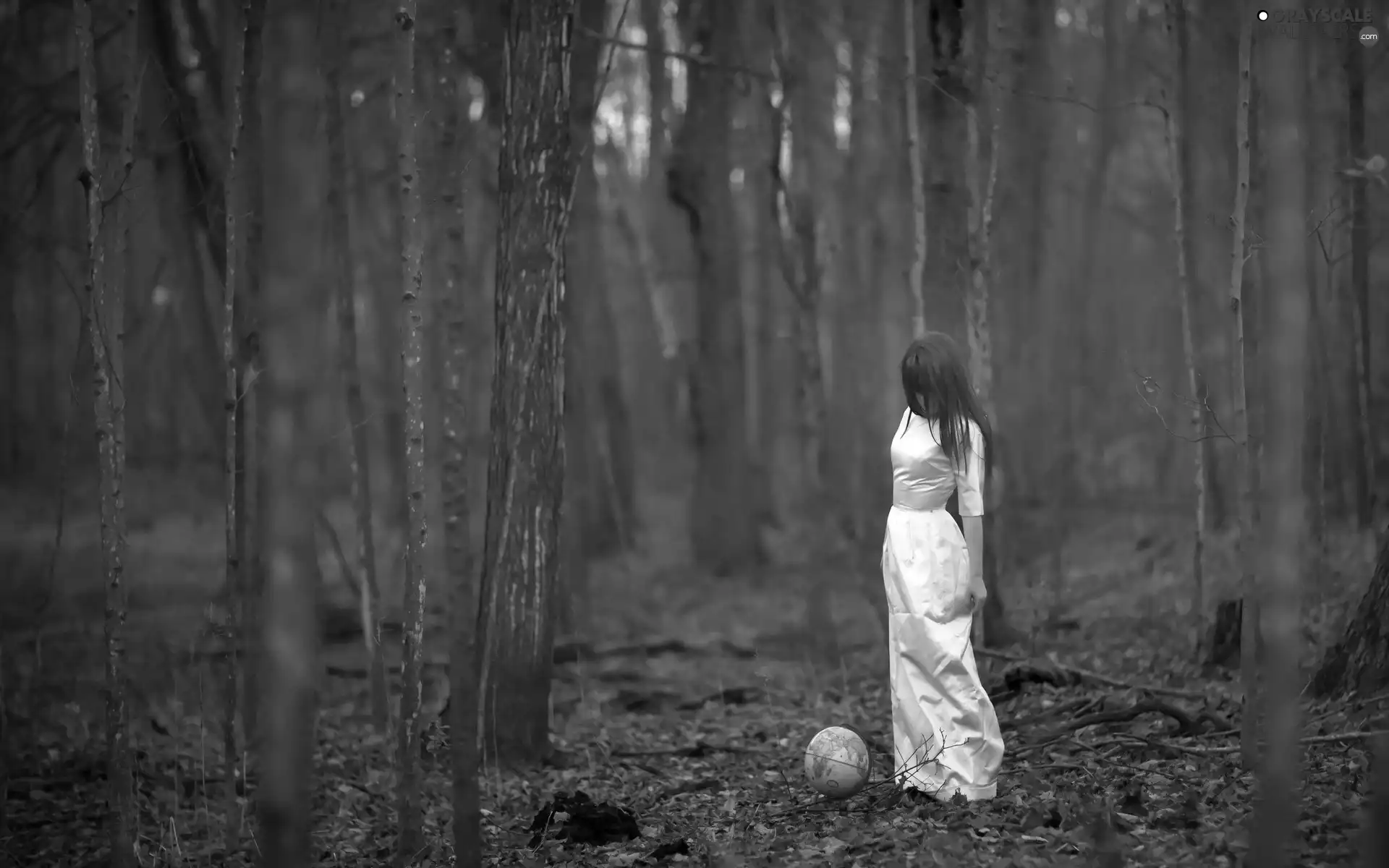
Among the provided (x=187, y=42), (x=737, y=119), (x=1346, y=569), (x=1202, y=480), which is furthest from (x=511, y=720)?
(x=737, y=119)

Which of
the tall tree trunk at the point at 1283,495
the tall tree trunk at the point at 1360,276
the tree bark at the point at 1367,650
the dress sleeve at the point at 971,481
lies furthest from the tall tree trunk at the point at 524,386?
the tall tree trunk at the point at 1360,276

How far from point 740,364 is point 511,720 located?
9651mm

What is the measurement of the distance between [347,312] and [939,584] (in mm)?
5147

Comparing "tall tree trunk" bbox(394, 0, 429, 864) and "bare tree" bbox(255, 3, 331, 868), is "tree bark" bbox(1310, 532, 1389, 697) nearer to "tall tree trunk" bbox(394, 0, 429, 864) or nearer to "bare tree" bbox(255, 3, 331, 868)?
"tall tree trunk" bbox(394, 0, 429, 864)

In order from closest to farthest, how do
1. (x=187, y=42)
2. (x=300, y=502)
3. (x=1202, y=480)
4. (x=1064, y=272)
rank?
1. (x=300, y=502)
2. (x=1202, y=480)
3. (x=187, y=42)
4. (x=1064, y=272)

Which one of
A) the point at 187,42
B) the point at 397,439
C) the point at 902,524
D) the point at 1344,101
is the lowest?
the point at 902,524

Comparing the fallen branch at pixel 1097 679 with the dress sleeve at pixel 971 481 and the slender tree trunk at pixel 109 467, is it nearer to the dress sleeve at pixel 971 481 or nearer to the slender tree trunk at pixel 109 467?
the dress sleeve at pixel 971 481

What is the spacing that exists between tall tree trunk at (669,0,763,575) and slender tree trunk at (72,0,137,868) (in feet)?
33.5

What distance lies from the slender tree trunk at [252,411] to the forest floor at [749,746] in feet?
1.73

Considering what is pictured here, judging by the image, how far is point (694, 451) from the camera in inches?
649

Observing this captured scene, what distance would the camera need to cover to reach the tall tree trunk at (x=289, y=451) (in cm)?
340

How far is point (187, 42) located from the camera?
41.4ft

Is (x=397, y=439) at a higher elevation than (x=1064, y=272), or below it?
below

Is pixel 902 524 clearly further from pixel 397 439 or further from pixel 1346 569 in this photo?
pixel 397 439
